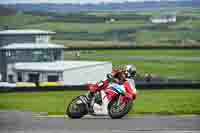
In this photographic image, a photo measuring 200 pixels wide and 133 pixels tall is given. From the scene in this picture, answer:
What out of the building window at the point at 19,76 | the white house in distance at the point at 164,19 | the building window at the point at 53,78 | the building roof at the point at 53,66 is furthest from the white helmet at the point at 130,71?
the building window at the point at 19,76

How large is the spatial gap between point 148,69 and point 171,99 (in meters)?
0.71

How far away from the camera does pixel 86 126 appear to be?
7043 millimetres

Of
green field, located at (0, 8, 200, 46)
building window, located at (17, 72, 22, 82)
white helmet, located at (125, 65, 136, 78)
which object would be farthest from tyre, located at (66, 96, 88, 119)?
green field, located at (0, 8, 200, 46)

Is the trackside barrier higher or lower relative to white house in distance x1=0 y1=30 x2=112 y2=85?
lower

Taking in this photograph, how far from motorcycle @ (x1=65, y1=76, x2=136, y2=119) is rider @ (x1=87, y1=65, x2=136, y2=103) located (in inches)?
1.6

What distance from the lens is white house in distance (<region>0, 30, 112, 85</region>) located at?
8.34 meters

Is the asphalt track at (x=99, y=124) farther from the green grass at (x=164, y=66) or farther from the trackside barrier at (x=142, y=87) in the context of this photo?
the green grass at (x=164, y=66)

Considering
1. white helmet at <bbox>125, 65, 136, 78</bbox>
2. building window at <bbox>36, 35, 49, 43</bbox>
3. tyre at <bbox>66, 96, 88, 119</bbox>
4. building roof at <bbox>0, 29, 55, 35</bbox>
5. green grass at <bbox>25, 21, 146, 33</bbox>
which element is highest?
green grass at <bbox>25, 21, 146, 33</bbox>

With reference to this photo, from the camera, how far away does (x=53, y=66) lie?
27.3 feet

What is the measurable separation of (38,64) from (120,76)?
1599 millimetres

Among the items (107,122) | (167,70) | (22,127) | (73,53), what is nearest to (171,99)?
(167,70)

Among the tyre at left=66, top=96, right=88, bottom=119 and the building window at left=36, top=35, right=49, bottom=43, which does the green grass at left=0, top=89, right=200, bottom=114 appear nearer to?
Result: the tyre at left=66, top=96, right=88, bottom=119


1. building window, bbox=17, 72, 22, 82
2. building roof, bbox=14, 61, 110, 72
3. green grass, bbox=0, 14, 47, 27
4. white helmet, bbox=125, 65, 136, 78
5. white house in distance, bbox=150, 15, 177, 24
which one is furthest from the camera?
white house in distance, bbox=150, 15, 177, 24

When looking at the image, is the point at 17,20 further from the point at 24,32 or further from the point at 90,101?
the point at 90,101
